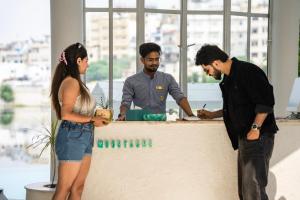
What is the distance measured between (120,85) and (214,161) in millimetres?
5295

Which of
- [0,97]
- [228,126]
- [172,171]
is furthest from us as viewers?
[0,97]

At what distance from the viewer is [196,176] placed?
167 inches

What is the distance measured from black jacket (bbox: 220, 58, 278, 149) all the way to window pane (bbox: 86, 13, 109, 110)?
5.60 metres

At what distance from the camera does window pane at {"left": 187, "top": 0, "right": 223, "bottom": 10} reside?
376 inches

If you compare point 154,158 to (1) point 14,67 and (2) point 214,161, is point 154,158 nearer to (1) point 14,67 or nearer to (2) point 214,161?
(2) point 214,161

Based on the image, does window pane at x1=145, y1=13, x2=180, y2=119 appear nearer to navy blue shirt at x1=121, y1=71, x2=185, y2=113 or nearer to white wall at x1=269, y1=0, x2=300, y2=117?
white wall at x1=269, y1=0, x2=300, y2=117

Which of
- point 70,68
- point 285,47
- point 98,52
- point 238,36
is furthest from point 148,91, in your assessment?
point 285,47

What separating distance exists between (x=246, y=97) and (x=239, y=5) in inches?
251

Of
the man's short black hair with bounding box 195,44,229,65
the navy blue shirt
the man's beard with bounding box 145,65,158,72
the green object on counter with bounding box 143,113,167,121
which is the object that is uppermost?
the man's short black hair with bounding box 195,44,229,65

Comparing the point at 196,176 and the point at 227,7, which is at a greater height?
the point at 227,7

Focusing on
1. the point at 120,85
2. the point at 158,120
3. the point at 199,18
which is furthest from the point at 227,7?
the point at 158,120

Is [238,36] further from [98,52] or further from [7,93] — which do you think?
[7,93]

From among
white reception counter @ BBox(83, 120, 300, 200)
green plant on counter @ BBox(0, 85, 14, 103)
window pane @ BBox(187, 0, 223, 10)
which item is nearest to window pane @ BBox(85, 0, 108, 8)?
window pane @ BBox(187, 0, 223, 10)

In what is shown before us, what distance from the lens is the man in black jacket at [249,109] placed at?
11.9 feet
